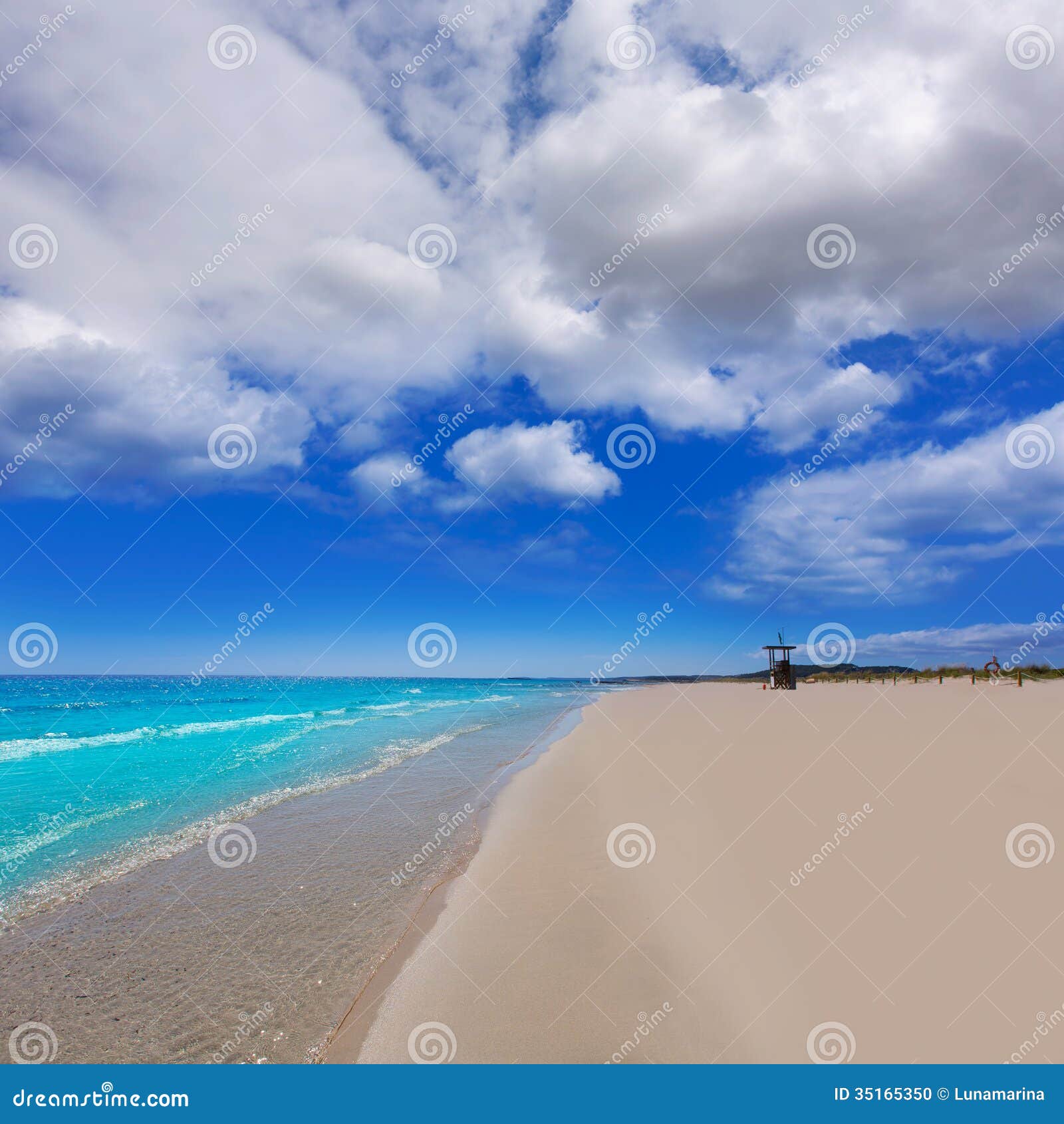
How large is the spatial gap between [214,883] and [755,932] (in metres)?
7.30

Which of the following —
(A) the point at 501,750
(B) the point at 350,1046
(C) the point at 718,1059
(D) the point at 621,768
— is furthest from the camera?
(A) the point at 501,750

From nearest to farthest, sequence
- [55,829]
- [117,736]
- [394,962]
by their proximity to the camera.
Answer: [394,962] → [55,829] → [117,736]

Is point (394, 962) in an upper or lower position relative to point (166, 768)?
lower

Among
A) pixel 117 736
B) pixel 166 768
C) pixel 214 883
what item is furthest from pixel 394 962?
pixel 117 736

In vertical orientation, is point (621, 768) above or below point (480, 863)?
above

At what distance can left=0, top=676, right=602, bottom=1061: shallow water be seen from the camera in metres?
5.13

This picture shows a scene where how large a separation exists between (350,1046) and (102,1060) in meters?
2.06

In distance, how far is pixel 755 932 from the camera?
5.68m

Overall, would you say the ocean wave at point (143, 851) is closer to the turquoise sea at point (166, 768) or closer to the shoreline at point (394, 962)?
the turquoise sea at point (166, 768)

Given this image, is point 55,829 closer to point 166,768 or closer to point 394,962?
point 166,768

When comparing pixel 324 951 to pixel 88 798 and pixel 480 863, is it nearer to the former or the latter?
pixel 480 863

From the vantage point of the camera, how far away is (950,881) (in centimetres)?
610

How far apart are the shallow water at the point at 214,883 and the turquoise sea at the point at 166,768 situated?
3.2 inches
